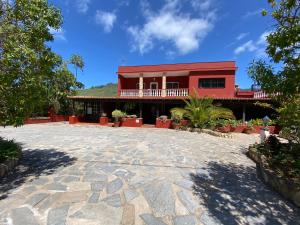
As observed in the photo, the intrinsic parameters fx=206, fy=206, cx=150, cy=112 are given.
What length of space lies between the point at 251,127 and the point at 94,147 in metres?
11.8

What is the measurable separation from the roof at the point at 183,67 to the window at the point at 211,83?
3.31 ft

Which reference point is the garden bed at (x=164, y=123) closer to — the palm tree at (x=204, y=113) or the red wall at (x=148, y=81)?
the palm tree at (x=204, y=113)

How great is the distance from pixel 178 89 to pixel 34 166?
611 inches

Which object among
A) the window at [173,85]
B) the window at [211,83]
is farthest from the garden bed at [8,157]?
the window at [173,85]

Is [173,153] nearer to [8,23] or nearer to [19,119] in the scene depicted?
[19,119]

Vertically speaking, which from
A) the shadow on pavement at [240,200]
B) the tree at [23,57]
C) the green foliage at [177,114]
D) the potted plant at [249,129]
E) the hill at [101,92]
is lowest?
the shadow on pavement at [240,200]

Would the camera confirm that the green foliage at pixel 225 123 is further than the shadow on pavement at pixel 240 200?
Yes

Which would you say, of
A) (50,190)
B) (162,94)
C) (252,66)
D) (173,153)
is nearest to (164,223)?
(50,190)

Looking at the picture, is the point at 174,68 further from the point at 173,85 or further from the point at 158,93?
the point at 158,93

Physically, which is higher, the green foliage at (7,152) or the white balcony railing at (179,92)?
the white balcony railing at (179,92)

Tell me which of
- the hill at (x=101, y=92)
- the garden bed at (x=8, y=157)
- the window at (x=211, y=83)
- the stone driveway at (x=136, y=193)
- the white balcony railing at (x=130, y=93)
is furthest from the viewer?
the hill at (x=101, y=92)

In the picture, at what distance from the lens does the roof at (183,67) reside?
19.0 m

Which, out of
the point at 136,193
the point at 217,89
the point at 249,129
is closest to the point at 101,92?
the point at 217,89

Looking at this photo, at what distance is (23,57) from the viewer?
422 centimetres
